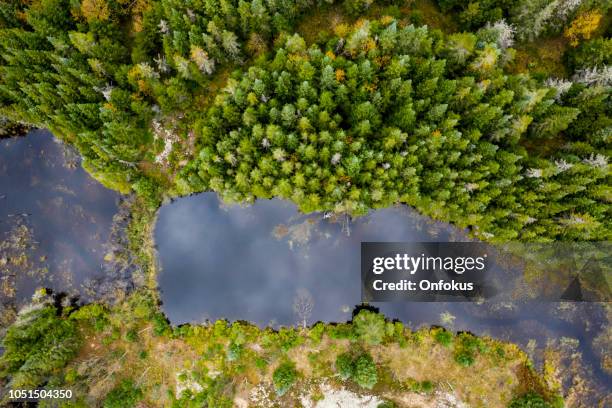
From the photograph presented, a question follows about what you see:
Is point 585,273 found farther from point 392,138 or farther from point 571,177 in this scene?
point 392,138

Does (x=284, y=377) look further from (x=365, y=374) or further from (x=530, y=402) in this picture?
(x=530, y=402)

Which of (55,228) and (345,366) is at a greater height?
(55,228)

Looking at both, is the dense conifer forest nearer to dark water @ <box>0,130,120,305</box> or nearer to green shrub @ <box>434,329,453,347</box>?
dark water @ <box>0,130,120,305</box>

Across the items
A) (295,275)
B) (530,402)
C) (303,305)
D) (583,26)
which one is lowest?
(530,402)

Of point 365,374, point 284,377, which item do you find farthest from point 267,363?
point 365,374

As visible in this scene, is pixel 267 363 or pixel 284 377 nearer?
pixel 284 377

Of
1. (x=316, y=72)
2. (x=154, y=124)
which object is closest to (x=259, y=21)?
(x=316, y=72)

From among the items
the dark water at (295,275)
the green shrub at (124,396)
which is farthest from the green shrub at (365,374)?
the green shrub at (124,396)
